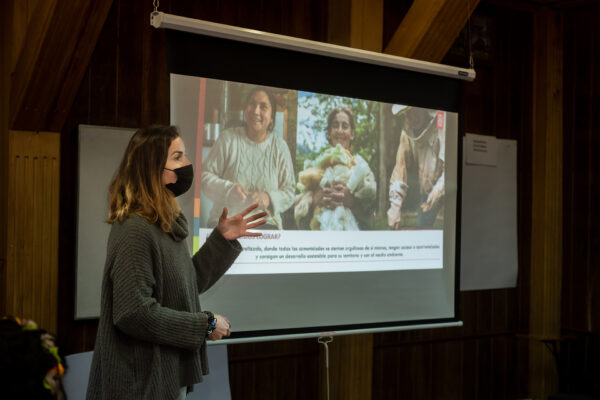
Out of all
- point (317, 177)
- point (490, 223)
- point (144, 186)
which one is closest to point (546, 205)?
point (490, 223)

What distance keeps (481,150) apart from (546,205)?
0.67 m

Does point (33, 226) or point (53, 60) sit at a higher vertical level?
point (53, 60)

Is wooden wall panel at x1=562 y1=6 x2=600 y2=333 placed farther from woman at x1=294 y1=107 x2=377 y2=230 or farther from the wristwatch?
the wristwatch

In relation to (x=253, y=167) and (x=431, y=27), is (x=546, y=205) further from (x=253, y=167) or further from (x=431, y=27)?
(x=253, y=167)

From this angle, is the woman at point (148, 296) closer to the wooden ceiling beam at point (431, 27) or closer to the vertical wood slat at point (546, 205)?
the wooden ceiling beam at point (431, 27)

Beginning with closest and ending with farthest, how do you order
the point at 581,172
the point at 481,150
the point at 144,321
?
1. the point at 144,321
2. the point at 481,150
3. the point at 581,172

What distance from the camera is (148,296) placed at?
1833mm

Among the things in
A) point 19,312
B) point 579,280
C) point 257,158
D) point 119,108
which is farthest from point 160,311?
point 579,280

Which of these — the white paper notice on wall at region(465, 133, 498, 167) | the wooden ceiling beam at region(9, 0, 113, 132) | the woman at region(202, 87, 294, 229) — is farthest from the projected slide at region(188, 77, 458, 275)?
the white paper notice on wall at region(465, 133, 498, 167)

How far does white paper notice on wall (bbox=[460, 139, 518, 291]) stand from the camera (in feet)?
14.9

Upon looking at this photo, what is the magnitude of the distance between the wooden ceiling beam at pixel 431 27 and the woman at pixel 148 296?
1.97 metres

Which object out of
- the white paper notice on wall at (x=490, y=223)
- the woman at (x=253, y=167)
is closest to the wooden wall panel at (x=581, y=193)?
the white paper notice on wall at (x=490, y=223)

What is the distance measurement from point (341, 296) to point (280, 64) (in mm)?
1131

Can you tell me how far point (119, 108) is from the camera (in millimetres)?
3318
